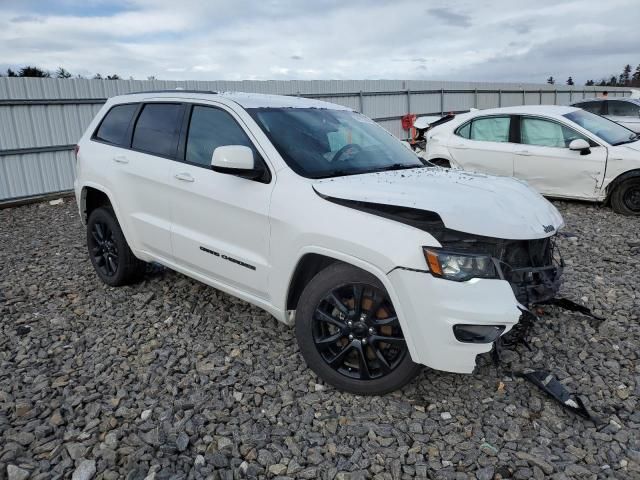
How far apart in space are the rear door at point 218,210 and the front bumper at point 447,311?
1.04 metres

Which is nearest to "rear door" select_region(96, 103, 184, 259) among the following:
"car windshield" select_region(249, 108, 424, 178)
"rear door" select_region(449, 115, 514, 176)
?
"car windshield" select_region(249, 108, 424, 178)

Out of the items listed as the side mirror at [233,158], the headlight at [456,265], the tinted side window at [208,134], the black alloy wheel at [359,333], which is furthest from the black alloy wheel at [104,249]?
the headlight at [456,265]

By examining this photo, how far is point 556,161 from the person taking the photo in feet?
25.6

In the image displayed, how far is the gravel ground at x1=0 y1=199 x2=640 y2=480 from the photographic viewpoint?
258 cm

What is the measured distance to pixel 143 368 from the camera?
3480mm

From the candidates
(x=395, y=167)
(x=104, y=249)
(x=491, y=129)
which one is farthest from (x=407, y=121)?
(x=395, y=167)

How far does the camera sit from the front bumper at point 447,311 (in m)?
2.61

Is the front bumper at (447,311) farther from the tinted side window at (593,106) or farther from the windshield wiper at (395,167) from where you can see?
the tinted side window at (593,106)

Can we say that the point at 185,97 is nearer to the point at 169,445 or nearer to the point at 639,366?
the point at 169,445

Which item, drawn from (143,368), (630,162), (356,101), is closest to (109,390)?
(143,368)

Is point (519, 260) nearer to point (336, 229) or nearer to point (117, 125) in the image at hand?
point (336, 229)

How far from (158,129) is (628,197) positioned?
268 inches

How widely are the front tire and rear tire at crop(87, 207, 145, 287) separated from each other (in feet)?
7.31

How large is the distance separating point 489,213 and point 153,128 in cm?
290
